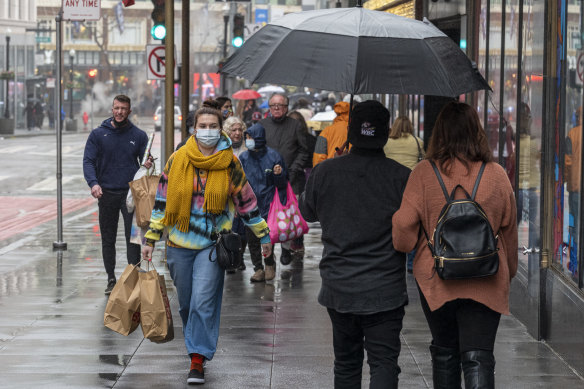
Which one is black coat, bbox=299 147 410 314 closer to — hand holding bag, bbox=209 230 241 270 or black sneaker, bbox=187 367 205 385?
hand holding bag, bbox=209 230 241 270

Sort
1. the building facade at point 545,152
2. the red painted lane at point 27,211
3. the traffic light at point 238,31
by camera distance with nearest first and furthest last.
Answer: the building facade at point 545,152, the red painted lane at point 27,211, the traffic light at point 238,31

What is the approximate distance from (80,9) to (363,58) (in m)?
8.38

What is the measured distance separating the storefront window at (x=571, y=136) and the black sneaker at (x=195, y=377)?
8.73 ft

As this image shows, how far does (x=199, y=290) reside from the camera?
22.9 ft

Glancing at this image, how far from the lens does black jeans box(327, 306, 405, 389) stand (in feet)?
17.4

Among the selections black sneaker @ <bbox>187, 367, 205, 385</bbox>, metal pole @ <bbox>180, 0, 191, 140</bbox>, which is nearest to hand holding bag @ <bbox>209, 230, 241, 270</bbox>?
black sneaker @ <bbox>187, 367, 205, 385</bbox>

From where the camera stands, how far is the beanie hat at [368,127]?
5.39 meters

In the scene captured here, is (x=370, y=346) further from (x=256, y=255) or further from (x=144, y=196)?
(x=256, y=255)

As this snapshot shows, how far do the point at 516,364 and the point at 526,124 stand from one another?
7.71ft

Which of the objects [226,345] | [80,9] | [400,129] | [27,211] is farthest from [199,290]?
[27,211]

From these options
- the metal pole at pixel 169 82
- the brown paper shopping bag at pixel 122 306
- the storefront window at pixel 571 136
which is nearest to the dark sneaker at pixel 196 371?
the brown paper shopping bag at pixel 122 306

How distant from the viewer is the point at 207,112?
22.9 feet

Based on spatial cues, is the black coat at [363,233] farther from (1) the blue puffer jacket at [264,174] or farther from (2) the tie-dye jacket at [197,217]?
(1) the blue puffer jacket at [264,174]

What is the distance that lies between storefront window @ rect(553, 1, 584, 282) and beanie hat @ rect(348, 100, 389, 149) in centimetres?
235
